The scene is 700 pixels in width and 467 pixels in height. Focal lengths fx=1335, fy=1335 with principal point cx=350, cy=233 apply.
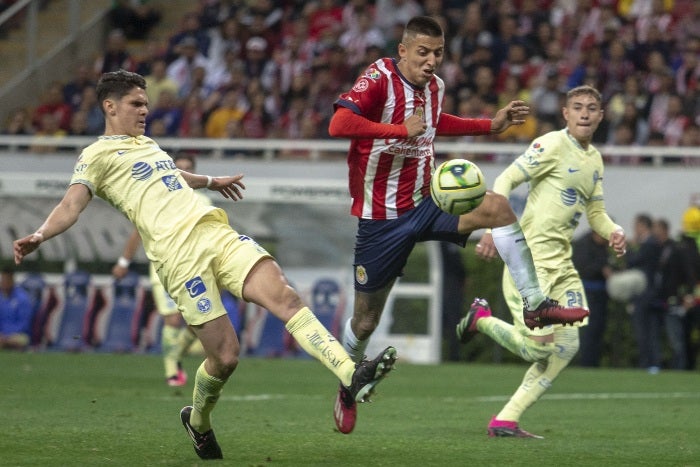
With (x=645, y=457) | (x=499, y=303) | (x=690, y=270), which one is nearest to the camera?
(x=645, y=457)

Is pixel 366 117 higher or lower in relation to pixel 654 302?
higher

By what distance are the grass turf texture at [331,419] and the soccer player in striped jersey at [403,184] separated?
0.79 m

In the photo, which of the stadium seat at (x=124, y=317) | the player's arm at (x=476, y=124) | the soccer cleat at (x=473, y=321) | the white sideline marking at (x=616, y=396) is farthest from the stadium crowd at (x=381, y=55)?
the player's arm at (x=476, y=124)

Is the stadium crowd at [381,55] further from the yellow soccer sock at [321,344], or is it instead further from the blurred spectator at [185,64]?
the yellow soccer sock at [321,344]

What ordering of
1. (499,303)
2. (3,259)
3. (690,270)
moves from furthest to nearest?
(3,259) → (499,303) → (690,270)

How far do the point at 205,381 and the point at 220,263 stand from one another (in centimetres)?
69

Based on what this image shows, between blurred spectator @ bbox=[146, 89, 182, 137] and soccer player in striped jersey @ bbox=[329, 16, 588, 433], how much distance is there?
45.1 ft

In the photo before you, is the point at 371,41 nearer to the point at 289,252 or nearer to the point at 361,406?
the point at 289,252

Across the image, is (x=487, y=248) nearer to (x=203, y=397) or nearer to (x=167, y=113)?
(x=203, y=397)

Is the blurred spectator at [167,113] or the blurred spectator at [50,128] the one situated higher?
the blurred spectator at [167,113]

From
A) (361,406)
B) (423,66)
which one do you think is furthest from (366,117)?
(361,406)

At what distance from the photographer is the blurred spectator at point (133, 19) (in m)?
26.8

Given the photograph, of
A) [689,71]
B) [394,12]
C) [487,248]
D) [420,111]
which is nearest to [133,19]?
[394,12]

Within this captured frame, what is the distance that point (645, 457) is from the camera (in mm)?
8297
